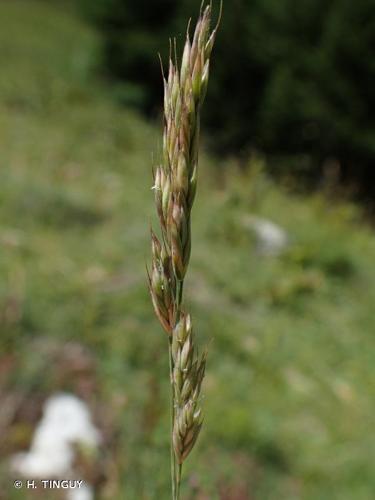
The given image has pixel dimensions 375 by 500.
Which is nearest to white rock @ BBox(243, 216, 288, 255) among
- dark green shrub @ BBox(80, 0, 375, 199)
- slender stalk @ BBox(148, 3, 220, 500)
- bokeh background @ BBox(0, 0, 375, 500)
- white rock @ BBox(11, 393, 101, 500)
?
bokeh background @ BBox(0, 0, 375, 500)

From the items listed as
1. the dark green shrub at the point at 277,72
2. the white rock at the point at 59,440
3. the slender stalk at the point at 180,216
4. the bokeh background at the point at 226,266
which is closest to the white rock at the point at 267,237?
the bokeh background at the point at 226,266

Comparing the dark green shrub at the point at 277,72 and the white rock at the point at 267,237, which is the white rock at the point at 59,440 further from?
the dark green shrub at the point at 277,72

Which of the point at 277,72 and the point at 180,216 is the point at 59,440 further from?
the point at 277,72

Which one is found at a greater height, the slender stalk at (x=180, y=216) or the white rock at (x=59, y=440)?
the slender stalk at (x=180, y=216)

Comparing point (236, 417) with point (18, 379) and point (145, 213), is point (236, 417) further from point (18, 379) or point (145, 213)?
point (145, 213)

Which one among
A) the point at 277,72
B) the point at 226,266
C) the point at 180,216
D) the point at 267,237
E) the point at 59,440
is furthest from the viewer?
the point at 277,72

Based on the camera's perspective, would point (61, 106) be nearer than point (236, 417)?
No

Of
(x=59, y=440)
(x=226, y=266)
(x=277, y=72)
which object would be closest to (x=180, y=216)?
(x=59, y=440)

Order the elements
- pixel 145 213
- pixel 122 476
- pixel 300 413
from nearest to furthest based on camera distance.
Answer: pixel 122 476, pixel 300 413, pixel 145 213

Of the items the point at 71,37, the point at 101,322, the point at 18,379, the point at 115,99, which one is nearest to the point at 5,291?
the point at 101,322
